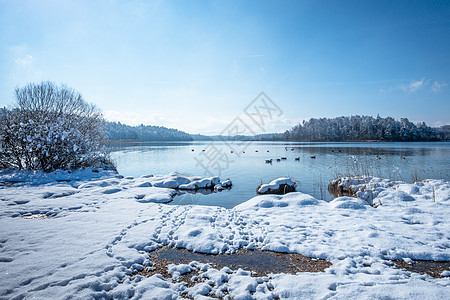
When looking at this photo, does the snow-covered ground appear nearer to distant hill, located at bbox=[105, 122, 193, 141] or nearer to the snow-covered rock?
the snow-covered rock

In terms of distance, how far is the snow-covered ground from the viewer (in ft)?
10.3

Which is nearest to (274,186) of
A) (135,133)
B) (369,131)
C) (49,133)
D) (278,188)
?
(278,188)

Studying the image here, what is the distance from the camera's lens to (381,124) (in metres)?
89.0

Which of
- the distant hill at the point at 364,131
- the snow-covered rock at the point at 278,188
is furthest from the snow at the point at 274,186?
the distant hill at the point at 364,131

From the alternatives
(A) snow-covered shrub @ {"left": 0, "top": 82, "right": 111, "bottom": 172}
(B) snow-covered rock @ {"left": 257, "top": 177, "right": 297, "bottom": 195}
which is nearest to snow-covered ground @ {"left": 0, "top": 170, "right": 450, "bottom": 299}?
(B) snow-covered rock @ {"left": 257, "top": 177, "right": 297, "bottom": 195}

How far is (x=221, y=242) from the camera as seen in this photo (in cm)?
502

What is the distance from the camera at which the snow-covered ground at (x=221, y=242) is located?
3.13 m

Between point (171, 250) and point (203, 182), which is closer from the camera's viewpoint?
point (171, 250)

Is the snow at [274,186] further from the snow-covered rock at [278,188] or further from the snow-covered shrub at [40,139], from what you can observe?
the snow-covered shrub at [40,139]

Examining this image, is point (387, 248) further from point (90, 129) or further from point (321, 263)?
point (90, 129)

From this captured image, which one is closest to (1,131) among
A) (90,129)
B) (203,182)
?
(90,129)

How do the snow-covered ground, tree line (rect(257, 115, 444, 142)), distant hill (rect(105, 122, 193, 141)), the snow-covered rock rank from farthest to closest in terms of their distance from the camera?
distant hill (rect(105, 122, 193, 141))
tree line (rect(257, 115, 444, 142))
the snow-covered rock
the snow-covered ground

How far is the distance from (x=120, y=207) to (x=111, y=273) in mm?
4904

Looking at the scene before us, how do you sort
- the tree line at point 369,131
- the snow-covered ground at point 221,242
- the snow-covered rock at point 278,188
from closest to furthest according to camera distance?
the snow-covered ground at point 221,242 < the snow-covered rock at point 278,188 < the tree line at point 369,131
